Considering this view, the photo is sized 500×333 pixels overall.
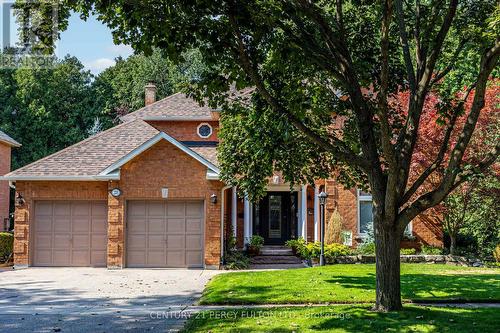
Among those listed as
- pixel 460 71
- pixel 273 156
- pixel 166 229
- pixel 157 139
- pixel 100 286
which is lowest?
pixel 100 286

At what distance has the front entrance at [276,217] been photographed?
24.6 meters

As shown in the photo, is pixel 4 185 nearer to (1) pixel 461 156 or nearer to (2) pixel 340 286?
(2) pixel 340 286

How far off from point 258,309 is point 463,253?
12.9 meters

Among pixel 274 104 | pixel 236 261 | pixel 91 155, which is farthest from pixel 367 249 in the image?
pixel 274 104

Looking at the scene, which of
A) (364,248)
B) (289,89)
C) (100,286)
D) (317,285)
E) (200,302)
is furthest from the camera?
(364,248)

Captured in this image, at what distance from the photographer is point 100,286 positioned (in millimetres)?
14406

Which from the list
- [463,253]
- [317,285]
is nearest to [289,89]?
[317,285]

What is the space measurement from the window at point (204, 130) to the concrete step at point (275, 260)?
5.84 m

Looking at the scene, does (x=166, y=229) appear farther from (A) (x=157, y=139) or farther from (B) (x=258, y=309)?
(B) (x=258, y=309)

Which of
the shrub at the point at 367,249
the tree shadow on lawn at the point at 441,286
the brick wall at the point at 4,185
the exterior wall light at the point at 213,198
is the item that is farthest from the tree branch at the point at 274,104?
the brick wall at the point at 4,185

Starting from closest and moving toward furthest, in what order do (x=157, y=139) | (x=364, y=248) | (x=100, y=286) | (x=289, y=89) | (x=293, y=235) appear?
1. (x=289, y=89)
2. (x=100, y=286)
3. (x=157, y=139)
4. (x=364, y=248)
5. (x=293, y=235)

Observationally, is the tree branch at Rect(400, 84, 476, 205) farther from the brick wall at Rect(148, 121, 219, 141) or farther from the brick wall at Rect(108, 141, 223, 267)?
the brick wall at Rect(148, 121, 219, 141)

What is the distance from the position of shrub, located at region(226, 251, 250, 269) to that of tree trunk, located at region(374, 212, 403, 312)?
9.37m

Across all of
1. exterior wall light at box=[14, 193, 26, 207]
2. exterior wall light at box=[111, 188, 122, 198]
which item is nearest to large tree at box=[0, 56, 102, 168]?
exterior wall light at box=[14, 193, 26, 207]
